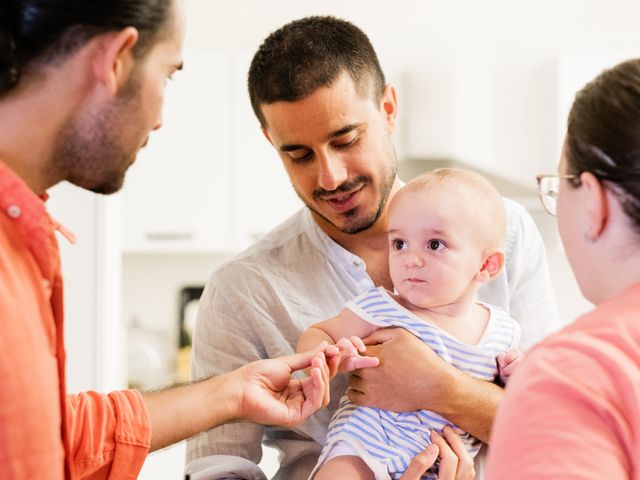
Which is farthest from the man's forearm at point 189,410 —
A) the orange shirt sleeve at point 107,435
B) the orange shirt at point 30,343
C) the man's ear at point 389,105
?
the man's ear at point 389,105

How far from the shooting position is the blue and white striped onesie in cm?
144

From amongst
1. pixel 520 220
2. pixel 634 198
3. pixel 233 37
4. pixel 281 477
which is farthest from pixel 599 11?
pixel 634 198

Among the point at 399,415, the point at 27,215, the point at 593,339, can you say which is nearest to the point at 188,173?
the point at 399,415

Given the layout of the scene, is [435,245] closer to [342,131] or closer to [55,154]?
[342,131]

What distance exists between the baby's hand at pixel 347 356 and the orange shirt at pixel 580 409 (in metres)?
0.55

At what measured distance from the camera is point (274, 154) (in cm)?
397

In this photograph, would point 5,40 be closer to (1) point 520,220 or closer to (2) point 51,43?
(2) point 51,43

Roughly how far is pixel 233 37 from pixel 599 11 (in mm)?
1858

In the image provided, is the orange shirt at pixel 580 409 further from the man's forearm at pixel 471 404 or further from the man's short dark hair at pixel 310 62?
the man's short dark hair at pixel 310 62

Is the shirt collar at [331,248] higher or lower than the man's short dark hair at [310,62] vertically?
lower

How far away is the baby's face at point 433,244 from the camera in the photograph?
149 cm

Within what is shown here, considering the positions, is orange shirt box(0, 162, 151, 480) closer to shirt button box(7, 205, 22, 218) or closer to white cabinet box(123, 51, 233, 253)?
shirt button box(7, 205, 22, 218)

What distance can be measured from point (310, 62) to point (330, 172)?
215 millimetres

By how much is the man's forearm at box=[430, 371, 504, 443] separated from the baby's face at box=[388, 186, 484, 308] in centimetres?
15
